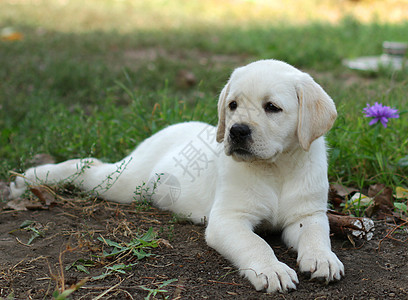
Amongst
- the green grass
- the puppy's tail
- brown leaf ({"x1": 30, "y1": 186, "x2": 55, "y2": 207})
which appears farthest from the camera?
the green grass

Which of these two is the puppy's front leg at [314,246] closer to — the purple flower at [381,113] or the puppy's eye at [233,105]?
the puppy's eye at [233,105]

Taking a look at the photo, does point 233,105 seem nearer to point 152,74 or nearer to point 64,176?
point 64,176

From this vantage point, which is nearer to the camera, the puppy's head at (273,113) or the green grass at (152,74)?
the puppy's head at (273,113)

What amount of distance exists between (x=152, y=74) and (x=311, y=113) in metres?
4.98

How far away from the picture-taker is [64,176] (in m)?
4.22

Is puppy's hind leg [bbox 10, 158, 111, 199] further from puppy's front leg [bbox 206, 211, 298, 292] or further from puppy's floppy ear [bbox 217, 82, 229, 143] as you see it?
puppy's front leg [bbox 206, 211, 298, 292]

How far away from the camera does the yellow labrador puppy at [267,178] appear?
287 cm

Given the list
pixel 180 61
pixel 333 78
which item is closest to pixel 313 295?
pixel 333 78

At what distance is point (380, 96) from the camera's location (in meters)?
5.10

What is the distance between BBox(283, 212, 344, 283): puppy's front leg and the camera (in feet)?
9.09

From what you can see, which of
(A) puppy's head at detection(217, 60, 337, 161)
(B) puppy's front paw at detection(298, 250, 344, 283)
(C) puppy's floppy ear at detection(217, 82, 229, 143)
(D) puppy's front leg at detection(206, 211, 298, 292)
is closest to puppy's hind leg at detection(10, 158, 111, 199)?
(C) puppy's floppy ear at detection(217, 82, 229, 143)

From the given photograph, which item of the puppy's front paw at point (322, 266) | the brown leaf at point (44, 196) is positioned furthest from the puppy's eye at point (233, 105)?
the brown leaf at point (44, 196)

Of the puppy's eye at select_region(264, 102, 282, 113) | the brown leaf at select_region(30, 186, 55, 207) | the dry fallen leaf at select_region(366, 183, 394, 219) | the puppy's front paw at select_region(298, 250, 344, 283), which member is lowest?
the dry fallen leaf at select_region(366, 183, 394, 219)

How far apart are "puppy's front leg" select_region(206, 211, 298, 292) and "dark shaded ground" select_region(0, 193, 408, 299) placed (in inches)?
2.3
